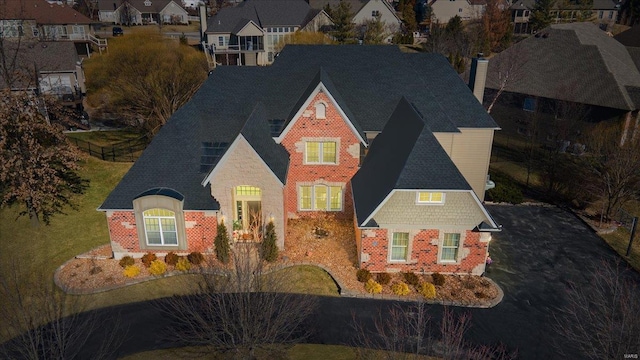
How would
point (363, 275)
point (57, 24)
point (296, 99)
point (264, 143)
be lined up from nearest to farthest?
1. point (363, 275)
2. point (264, 143)
3. point (296, 99)
4. point (57, 24)

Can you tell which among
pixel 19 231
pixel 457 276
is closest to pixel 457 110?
pixel 457 276

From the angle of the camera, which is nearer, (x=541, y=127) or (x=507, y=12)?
(x=541, y=127)

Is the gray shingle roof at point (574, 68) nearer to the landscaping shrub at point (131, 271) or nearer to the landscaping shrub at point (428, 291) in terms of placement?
the landscaping shrub at point (428, 291)

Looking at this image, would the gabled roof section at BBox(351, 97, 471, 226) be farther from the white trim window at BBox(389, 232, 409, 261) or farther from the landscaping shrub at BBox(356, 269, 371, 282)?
the landscaping shrub at BBox(356, 269, 371, 282)

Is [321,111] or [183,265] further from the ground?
[321,111]

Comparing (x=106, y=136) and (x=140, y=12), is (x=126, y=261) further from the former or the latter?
(x=140, y=12)

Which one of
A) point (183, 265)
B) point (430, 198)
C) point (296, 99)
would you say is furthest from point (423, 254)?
point (296, 99)

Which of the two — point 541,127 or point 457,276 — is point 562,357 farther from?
point 541,127
